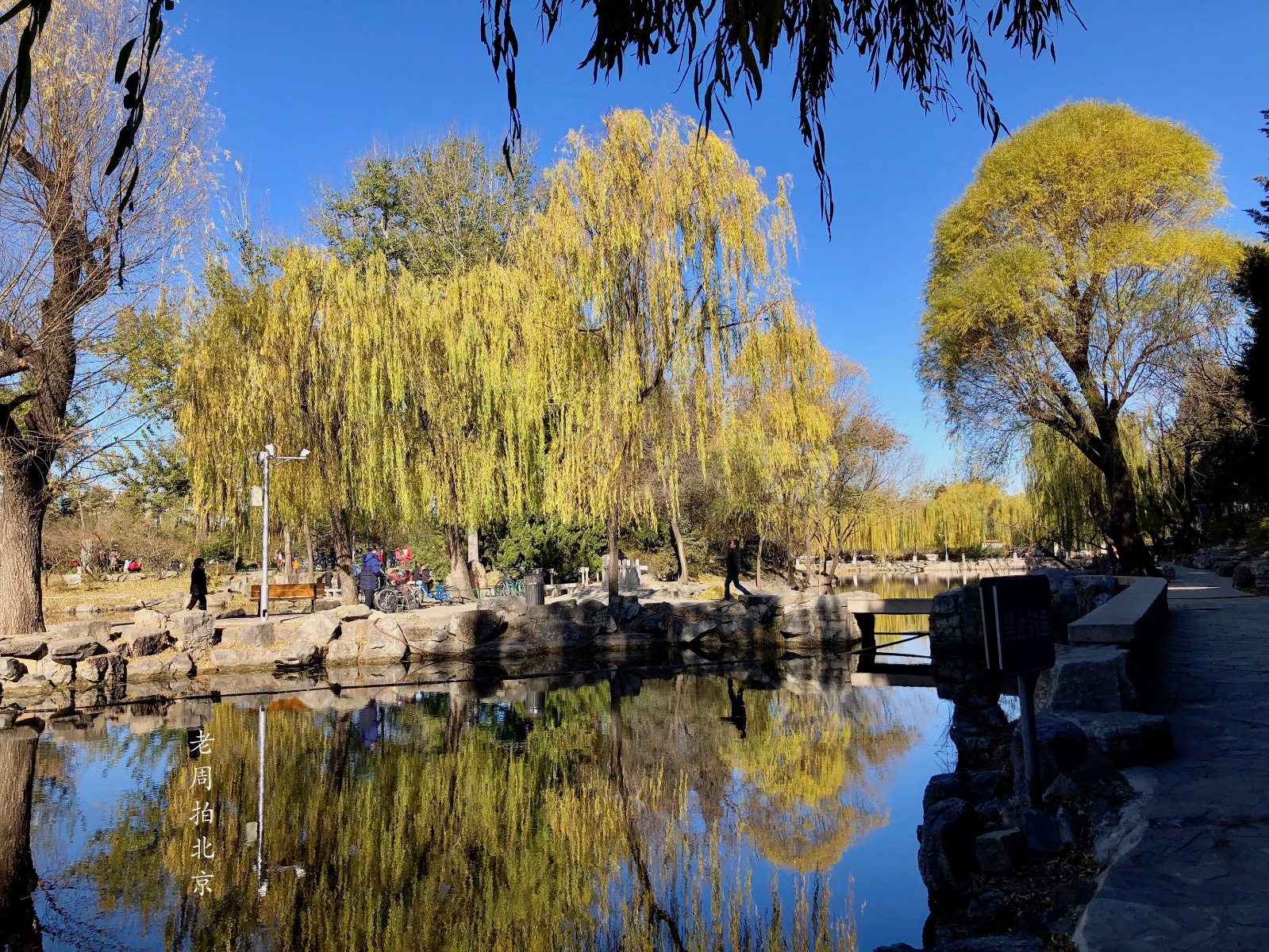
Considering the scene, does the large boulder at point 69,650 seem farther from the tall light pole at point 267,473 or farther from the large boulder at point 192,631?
the tall light pole at point 267,473

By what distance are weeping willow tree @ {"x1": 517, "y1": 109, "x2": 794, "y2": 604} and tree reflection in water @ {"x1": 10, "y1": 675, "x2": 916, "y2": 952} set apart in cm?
632

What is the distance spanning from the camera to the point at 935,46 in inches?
126

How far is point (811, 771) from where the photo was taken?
7.54 metres

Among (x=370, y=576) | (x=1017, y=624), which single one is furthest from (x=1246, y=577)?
(x=370, y=576)

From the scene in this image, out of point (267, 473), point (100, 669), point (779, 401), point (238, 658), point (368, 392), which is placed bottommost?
point (238, 658)

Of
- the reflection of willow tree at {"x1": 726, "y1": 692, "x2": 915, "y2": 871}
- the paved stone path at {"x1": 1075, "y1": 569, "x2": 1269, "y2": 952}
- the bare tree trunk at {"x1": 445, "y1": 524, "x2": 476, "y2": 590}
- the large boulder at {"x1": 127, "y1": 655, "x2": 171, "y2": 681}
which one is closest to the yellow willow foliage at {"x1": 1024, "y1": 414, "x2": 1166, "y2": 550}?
the reflection of willow tree at {"x1": 726, "y1": 692, "x2": 915, "y2": 871}

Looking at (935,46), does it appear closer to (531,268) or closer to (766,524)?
(531,268)

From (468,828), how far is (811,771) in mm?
3138

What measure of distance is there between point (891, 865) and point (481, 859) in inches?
106

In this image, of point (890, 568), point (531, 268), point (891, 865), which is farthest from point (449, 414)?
point (890, 568)

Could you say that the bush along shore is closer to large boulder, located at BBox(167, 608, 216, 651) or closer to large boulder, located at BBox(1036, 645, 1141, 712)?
large boulder, located at BBox(1036, 645, 1141, 712)

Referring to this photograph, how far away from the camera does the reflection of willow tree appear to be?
6.00 meters

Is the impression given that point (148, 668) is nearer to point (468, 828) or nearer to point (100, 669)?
point (100, 669)

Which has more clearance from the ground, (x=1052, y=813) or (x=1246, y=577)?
(x=1246, y=577)
